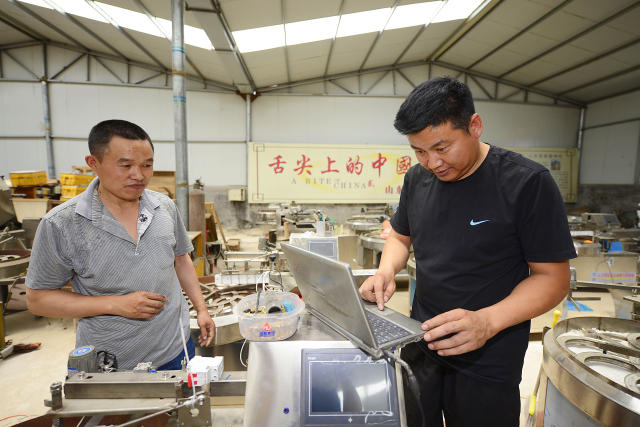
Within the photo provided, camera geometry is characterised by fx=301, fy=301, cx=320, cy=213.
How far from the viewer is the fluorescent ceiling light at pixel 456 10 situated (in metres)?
4.47

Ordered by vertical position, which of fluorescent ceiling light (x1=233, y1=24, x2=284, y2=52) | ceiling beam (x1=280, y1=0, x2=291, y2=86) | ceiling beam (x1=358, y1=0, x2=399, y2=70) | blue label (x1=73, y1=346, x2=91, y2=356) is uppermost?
ceiling beam (x1=358, y1=0, x2=399, y2=70)

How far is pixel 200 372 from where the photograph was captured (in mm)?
832

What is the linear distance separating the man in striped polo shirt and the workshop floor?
424mm

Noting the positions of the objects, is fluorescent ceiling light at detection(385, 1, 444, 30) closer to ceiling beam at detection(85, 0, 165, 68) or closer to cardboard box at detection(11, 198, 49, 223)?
ceiling beam at detection(85, 0, 165, 68)

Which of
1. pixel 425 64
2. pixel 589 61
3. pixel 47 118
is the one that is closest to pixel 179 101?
pixel 47 118

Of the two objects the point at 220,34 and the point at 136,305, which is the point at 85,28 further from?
the point at 136,305

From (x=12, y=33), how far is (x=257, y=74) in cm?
444

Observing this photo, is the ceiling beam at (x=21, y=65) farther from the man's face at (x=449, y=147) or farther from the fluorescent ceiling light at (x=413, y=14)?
the man's face at (x=449, y=147)

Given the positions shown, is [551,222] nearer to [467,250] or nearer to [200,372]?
[467,250]

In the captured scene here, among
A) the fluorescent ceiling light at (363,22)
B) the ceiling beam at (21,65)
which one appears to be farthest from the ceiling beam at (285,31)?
the ceiling beam at (21,65)

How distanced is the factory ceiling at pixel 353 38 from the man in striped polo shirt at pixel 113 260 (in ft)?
10.0

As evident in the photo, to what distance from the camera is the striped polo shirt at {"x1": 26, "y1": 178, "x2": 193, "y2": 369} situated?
1012 mm

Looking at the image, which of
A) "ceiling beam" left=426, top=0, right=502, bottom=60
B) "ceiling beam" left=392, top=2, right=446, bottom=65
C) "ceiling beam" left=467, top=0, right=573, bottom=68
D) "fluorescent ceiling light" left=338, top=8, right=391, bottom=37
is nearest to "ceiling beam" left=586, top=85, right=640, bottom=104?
"ceiling beam" left=467, top=0, right=573, bottom=68

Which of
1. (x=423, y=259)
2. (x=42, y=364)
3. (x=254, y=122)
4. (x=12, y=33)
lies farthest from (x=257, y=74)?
(x=423, y=259)
